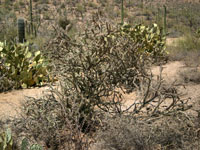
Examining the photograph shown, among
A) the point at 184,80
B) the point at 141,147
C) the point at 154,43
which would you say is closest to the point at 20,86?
the point at 184,80

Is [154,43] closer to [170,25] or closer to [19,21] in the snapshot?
[19,21]

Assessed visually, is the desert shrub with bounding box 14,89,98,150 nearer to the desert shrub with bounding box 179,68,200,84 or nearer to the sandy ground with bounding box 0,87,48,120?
the sandy ground with bounding box 0,87,48,120

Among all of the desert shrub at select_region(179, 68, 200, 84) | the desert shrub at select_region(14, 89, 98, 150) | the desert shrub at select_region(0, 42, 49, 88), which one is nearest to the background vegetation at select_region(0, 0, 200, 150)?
the desert shrub at select_region(14, 89, 98, 150)

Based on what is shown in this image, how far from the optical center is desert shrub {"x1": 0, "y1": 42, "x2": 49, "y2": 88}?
20.6 ft

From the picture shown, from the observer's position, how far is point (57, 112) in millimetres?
3820

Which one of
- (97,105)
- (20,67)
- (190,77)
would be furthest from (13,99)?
(190,77)

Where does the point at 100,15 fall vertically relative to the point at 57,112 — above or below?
above

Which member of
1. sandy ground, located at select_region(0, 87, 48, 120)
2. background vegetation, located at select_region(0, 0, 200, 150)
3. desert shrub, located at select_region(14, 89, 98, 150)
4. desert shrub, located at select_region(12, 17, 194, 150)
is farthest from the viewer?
sandy ground, located at select_region(0, 87, 48, 120)

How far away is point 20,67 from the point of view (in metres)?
6.43

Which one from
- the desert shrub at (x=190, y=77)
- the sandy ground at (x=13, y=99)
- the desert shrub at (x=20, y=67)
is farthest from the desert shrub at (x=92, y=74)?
the desert shrub at (x=190, y=77)

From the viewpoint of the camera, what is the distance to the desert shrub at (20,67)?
629 cm

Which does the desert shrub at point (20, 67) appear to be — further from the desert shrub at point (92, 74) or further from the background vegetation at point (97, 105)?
the desert shrub at point (92, 74)

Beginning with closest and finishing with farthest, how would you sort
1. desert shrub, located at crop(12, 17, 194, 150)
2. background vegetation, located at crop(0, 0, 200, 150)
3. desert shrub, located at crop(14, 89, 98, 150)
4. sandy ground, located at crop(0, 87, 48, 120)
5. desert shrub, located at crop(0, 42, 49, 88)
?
background vegetation, located at crop(0, 0, 200, 150), desert shrub, located at crop(14, 89, 98, 150), desert shrub, located at crop(12, 17, 194, 150), sandy ground, located at crop(0, 87, 48, 120), desert shrub, located at crop(0, 42, 49, 88)

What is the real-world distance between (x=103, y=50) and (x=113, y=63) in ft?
0.80
